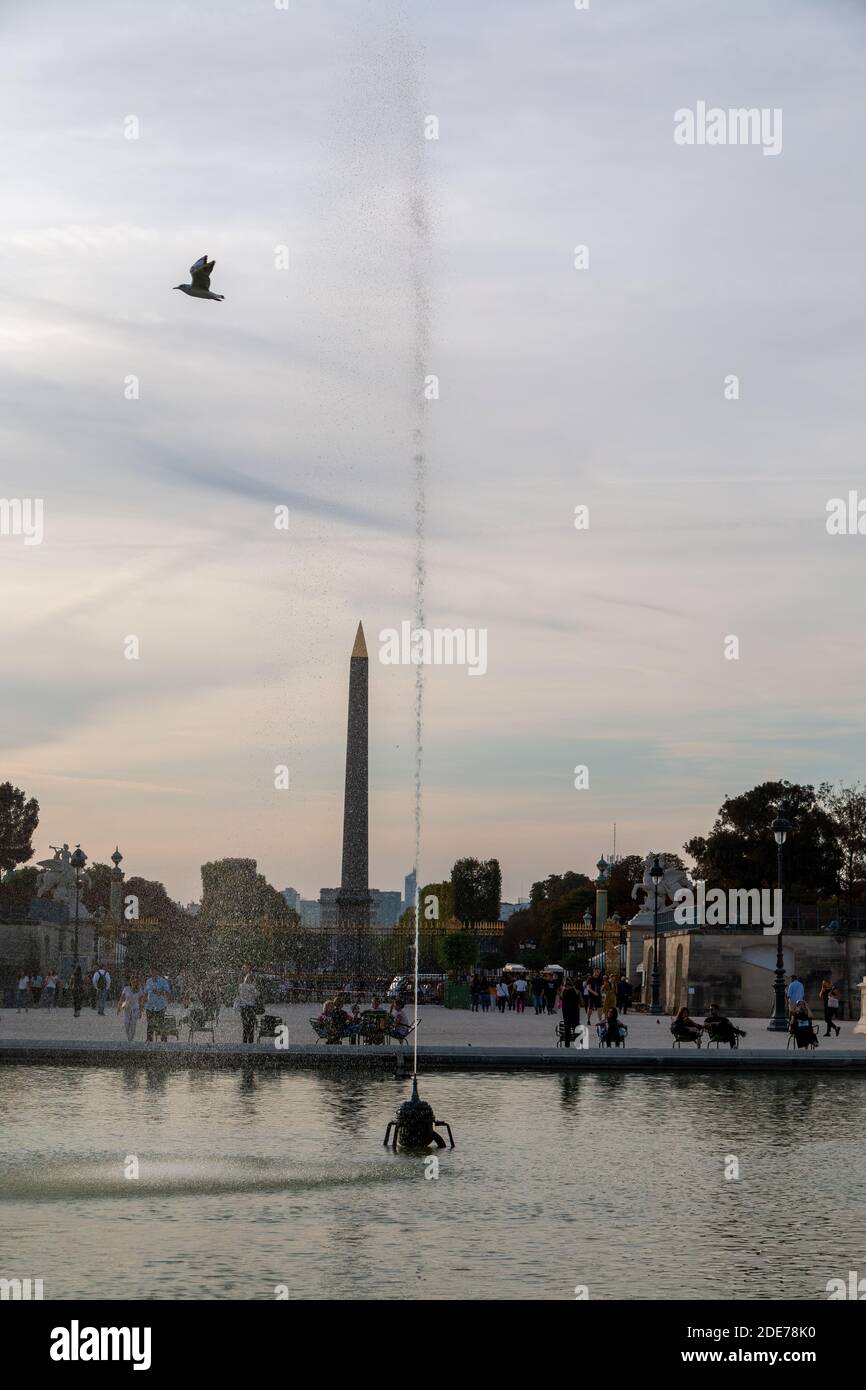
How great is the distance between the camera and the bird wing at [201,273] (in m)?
18.8

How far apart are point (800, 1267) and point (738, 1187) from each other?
345 cm

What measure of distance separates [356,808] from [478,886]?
292 feet

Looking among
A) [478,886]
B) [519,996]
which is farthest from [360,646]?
[478,886]

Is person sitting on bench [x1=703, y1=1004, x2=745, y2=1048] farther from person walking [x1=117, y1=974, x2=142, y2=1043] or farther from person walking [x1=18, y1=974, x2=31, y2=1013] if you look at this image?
person walking [x1=18, y1=974, x2=31, y2=1013]

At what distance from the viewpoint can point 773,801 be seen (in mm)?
82312

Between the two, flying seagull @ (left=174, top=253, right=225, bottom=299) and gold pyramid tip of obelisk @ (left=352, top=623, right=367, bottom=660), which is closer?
flying seagull @ (left=174, top=253, right=225, bottom=299)

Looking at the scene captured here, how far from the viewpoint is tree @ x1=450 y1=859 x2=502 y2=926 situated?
158 meters

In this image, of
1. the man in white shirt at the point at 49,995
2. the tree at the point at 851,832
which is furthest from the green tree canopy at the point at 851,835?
the man in white shirt at the point at 49,995

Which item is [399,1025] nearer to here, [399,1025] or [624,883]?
[399,1025]

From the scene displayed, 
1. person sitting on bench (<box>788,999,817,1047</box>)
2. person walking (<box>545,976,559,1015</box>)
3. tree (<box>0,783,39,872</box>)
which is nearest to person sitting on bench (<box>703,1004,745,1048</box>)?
person sitting on bench (<box>788,999,817,1047</box>)

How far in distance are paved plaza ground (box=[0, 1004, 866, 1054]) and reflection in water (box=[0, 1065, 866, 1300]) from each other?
270 inches

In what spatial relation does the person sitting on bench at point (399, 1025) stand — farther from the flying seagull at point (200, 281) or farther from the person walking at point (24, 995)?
the person walking at point (24, 995)
